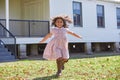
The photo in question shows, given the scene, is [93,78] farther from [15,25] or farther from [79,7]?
[79,7]

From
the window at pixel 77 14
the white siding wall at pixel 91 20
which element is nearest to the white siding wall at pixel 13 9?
the white siding wall at pixel 91 20

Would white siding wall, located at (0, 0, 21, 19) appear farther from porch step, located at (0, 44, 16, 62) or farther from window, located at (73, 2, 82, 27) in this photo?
porch step, located at (0, 44, 16, 62)

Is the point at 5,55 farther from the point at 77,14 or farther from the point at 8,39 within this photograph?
the point at 77,14

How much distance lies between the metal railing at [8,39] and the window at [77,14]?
5531mm

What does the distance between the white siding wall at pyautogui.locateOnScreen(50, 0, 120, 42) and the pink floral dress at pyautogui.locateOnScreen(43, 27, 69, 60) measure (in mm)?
11210

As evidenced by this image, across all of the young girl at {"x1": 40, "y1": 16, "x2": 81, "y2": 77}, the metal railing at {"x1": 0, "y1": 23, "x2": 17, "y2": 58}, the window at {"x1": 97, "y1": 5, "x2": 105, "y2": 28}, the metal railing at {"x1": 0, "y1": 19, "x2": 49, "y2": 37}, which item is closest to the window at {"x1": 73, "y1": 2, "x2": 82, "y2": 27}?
the window at {"x1": 97, "y1": 5, "x2": 105, "y2": 28}

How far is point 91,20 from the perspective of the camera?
2336 centimetres

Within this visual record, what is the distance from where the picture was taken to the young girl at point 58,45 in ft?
28.9

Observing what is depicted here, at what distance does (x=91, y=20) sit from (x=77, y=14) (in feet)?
4.55

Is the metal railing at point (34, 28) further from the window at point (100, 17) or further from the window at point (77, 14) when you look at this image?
the window at point (100, 17)

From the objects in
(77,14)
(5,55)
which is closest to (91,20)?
(77,14)

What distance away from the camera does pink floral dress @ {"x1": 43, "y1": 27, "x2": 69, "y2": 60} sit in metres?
8.79

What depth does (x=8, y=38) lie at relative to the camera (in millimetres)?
17750

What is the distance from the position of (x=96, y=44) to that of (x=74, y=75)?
1665cm
